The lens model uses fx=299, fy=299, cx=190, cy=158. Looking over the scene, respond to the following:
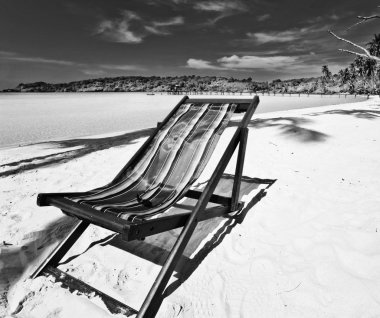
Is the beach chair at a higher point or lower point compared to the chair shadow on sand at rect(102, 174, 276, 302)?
higher

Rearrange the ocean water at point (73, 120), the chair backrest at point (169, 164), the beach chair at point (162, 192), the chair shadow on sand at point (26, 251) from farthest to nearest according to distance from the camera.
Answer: the ocean water at point (73, 120)
the chair shadow on sand at point (26, 251)
the chair backrest at point (169, 164)
the beach chair at point (162, 192)

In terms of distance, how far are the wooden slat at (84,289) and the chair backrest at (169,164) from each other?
2.12 feet

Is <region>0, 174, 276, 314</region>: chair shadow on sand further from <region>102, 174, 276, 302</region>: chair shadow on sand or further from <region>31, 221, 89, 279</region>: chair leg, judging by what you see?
<region>31, 221, 89, 279</region>: chair leg

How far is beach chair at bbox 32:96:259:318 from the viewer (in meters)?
1.93

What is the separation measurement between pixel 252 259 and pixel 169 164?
45.2 inches

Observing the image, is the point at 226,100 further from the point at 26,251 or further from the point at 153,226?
the point at 26,251

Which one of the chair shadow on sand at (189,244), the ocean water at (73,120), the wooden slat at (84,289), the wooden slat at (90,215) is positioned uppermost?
the ocean water at (73,120)

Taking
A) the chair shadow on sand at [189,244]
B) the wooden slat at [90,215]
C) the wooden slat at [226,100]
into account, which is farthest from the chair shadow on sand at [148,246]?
the wooden slat at [226,100]

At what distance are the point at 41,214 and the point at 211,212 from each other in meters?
2.31

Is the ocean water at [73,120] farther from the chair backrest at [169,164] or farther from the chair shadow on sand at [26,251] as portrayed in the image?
the chair backrest at [169,164]

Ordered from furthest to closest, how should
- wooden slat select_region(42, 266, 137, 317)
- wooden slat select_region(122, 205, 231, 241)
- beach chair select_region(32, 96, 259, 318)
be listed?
wooden slat select_region(42, 266, 137, 317)
beach chair select_region(32, 96, 259, 318)
wooden slat select_region(122, 205, 231, 241)

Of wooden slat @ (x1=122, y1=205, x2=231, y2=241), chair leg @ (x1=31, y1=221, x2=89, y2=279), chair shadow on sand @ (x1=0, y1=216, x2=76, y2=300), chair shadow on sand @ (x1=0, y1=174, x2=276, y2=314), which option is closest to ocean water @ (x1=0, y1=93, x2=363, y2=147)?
chair shadow on sand @ (x1=0, y1=216, x2=76, y2=300)

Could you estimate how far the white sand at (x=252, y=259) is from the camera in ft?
6.79

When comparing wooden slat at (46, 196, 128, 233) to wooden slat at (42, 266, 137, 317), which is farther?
wooden slat at (42, 266, 137, 317)
